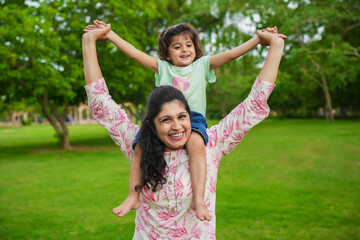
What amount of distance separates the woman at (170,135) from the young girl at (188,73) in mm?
45

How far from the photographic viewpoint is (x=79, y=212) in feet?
25.5

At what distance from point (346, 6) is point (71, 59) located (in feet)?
47.1

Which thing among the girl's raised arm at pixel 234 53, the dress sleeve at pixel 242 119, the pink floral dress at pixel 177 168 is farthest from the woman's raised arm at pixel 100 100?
the girl's raised arm at pixel 234 53

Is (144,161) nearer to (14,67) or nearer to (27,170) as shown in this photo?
(27,170)

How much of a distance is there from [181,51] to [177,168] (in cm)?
89

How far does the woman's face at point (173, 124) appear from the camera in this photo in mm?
1869

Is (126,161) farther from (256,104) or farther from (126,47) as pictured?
(256,104)

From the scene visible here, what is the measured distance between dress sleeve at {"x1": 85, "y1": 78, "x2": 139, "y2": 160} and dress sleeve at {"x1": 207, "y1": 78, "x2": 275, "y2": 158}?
45 centimetres

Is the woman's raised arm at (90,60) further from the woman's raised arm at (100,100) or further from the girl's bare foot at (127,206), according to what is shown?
the girl's bare foot at (127,206)

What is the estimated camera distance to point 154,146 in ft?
6.30

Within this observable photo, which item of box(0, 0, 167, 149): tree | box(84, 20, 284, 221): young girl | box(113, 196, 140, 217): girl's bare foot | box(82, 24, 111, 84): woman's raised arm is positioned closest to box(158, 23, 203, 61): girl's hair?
box(84, 20, 284, 221): young girl

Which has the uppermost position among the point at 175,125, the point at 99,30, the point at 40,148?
the point at 99,30

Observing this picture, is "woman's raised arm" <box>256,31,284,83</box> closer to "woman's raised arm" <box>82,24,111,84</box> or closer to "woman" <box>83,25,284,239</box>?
"woman" <box>83,25,284,239</box>

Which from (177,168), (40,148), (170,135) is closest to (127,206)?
(177,168)
